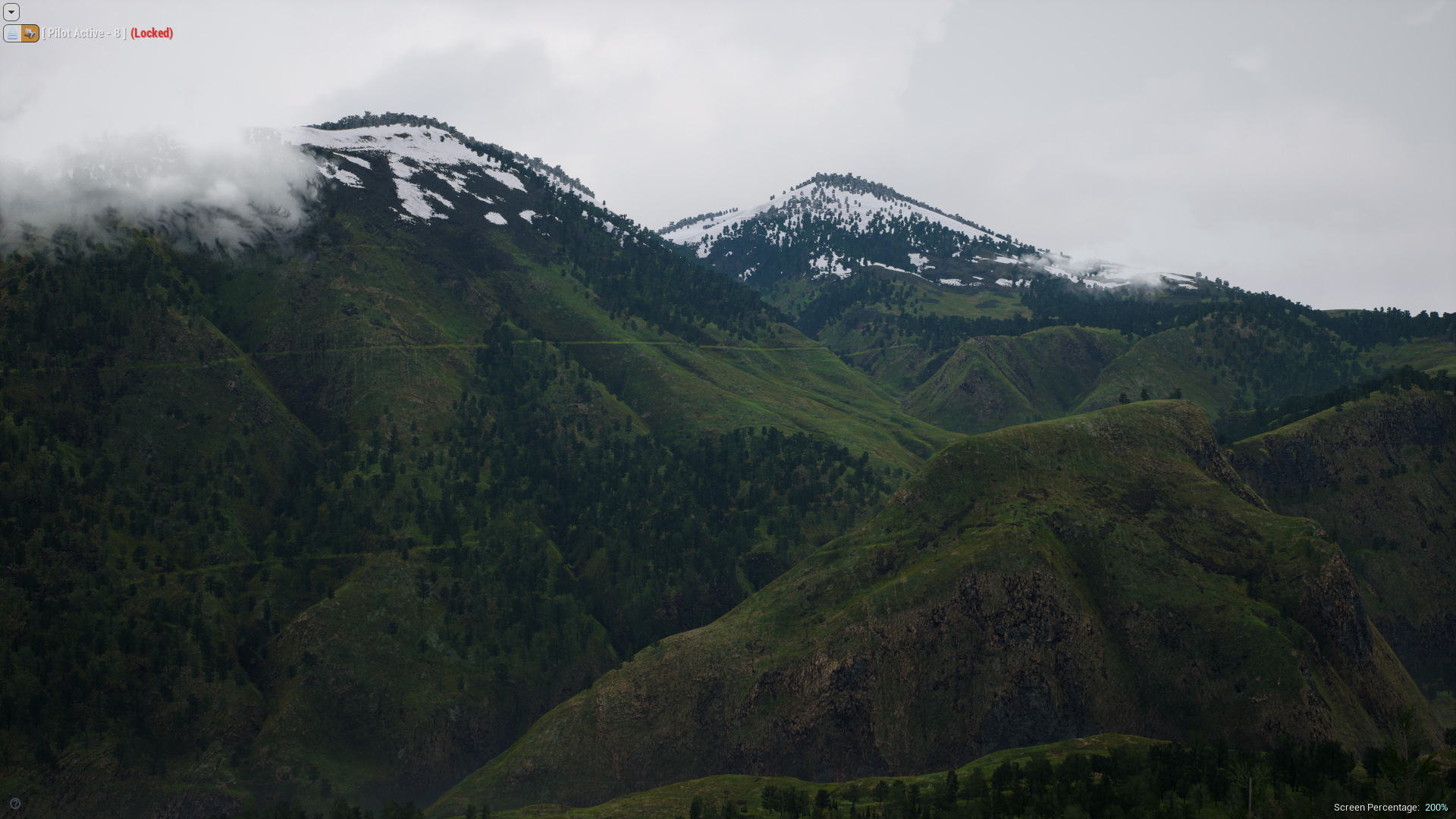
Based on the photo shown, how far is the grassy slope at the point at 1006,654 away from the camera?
128000mm

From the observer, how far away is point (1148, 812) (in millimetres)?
95562

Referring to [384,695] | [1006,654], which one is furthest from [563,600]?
[1006,654]

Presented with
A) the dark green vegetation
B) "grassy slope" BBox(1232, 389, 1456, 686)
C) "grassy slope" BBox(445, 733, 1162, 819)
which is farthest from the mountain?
"grassy slope" BBox(1232, 389, 1456, 686)

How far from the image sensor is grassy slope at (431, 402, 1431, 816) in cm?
12800

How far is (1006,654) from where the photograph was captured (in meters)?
133

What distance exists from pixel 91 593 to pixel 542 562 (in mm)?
75383

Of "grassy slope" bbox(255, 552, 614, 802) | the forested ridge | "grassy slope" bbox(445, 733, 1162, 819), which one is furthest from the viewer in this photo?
"grassy slope" bbox(255, 552, 614, 802)

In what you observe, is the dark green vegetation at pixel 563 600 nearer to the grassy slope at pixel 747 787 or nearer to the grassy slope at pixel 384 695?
the grassy slope at pixel 384 695

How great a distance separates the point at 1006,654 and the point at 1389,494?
11272 cm

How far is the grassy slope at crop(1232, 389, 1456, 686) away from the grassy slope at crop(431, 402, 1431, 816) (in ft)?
128

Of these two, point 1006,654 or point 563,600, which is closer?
point 1006,654

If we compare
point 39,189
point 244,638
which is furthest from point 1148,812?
point 39,189

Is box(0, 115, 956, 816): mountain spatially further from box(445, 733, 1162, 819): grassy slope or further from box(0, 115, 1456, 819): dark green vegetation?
box(445, 733, 1162, 819): grassy slope

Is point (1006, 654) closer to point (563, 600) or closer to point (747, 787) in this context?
point (747, 787)
